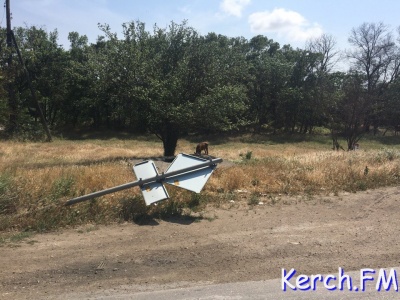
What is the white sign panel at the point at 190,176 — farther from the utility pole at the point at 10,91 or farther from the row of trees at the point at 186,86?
the utility pole at the point at 10,91

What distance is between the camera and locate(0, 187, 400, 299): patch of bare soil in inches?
158

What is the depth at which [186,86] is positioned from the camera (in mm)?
18219

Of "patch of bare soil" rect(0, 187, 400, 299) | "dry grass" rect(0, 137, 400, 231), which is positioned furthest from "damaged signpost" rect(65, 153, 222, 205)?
"patch of bare soil" rect(0, 187, 400, 299)

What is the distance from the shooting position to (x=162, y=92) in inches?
651

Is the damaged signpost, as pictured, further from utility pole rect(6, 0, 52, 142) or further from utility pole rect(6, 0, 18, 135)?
utility pole rect(6, 0, 52, 142)

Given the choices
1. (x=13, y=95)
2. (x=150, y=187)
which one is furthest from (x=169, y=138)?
(x=13, y=95)

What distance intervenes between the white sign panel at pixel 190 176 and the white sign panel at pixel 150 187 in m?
0.20

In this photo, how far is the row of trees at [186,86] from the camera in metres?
17.4

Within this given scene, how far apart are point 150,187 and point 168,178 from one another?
32 centimetres

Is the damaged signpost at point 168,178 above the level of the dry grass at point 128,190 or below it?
above

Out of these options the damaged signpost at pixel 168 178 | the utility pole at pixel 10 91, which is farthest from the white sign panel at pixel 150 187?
the utility pole at pixel 10 91

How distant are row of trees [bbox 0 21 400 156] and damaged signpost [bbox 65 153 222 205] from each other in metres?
10.5

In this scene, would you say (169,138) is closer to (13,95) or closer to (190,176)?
(190,176)

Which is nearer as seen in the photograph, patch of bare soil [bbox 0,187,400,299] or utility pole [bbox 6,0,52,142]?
patch of bare soil [bbox 0,187,400,299]
